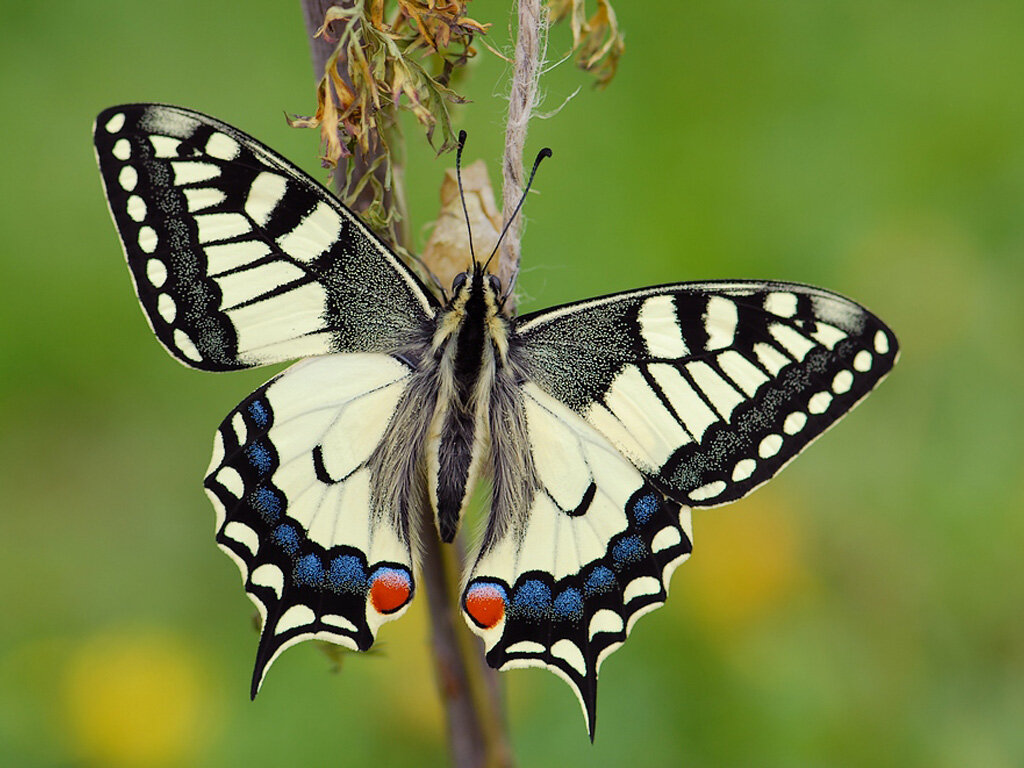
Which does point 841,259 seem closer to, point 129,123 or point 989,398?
point 989,398

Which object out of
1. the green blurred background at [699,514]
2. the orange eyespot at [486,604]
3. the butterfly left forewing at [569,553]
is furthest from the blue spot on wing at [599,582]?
the green blurred background at [699,514]

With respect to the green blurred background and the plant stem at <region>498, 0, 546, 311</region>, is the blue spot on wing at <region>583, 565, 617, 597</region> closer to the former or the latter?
the plant stem at <region>498, 0, 546, 311</region>

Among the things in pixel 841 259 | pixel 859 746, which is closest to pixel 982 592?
pixel 859 746

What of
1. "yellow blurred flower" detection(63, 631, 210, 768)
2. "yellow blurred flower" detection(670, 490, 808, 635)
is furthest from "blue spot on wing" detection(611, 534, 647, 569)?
"yellow blurred flower" detection(63, 631, 210, 768)

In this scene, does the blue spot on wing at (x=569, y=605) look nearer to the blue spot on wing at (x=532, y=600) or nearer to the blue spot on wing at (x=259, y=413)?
the blue spot on wing at (x=532, y=600)

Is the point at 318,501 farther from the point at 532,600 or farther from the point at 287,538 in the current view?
the point at 532,600
